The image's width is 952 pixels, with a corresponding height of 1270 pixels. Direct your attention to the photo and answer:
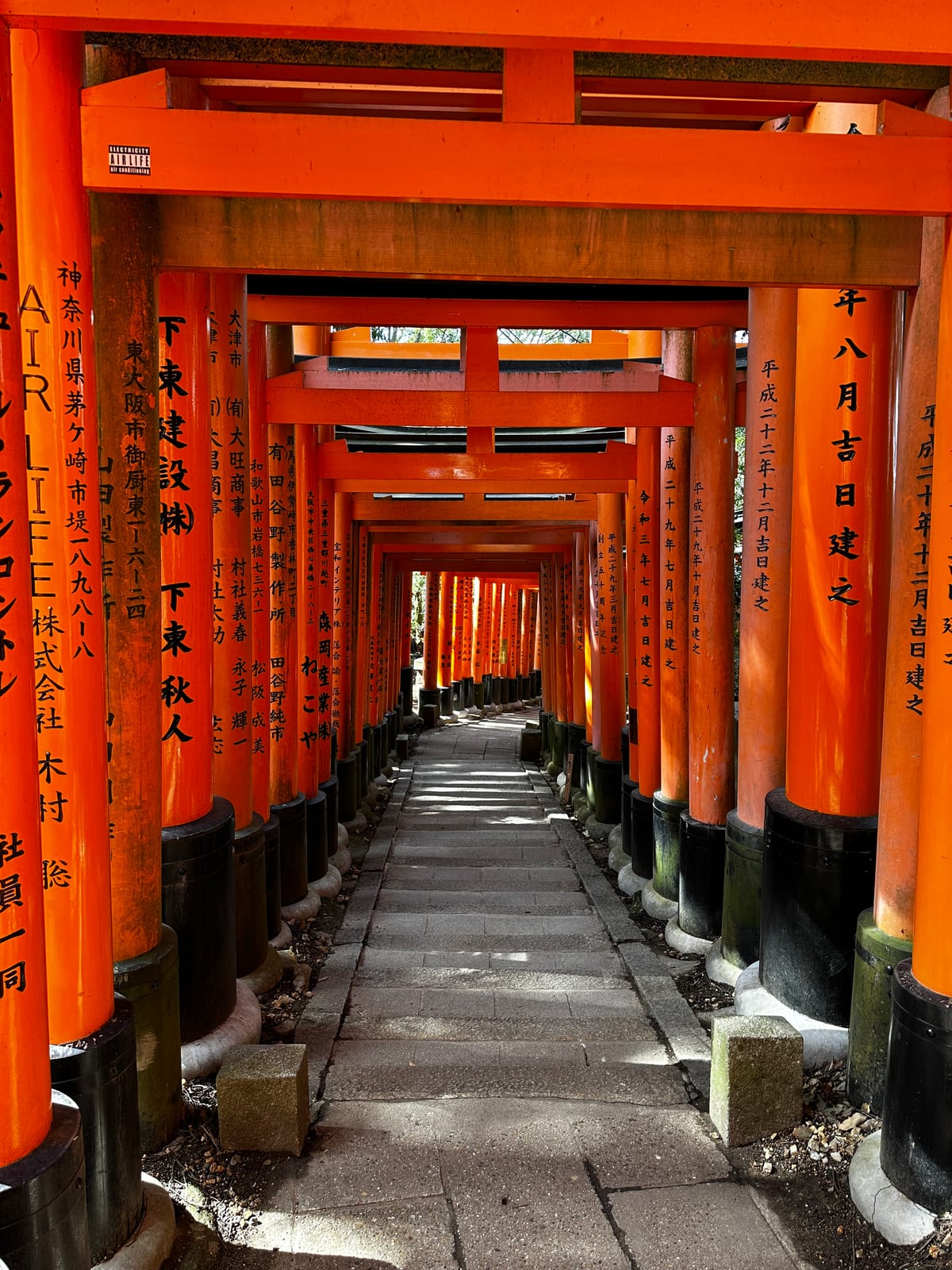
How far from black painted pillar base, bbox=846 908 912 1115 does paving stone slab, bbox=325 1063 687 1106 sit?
804mm

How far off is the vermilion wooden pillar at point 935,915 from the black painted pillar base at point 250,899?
3.67 metres

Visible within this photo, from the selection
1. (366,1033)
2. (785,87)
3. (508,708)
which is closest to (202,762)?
(366,1033)

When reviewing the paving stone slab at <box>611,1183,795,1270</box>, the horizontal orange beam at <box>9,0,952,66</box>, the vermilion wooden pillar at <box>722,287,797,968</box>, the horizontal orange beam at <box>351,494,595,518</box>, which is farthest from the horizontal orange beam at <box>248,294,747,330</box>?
the horizontal orange beam at <box>351,494,595,518</box>

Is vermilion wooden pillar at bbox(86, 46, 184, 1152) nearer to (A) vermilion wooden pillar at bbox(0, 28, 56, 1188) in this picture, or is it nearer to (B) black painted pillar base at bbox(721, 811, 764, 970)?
(A) vermilion wooden pillar at bbox(0, 28, 56, 1188)

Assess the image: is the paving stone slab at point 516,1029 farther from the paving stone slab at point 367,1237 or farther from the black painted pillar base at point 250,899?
the paving stone slab at point 367,1237

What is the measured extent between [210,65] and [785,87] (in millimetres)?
2416

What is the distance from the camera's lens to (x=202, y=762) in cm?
485

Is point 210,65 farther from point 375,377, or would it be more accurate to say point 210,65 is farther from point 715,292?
point 375,377

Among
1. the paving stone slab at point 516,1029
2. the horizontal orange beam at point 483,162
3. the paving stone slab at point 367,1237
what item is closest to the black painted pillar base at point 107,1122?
the paving stone slab at point 367,1237

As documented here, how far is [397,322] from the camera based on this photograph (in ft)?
19.9

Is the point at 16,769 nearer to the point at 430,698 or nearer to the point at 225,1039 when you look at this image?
the point at 225,1039

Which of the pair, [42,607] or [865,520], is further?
[865,520]

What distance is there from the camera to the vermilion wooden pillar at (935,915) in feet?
10.5

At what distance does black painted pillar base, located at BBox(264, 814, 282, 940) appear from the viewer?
21.0ft
